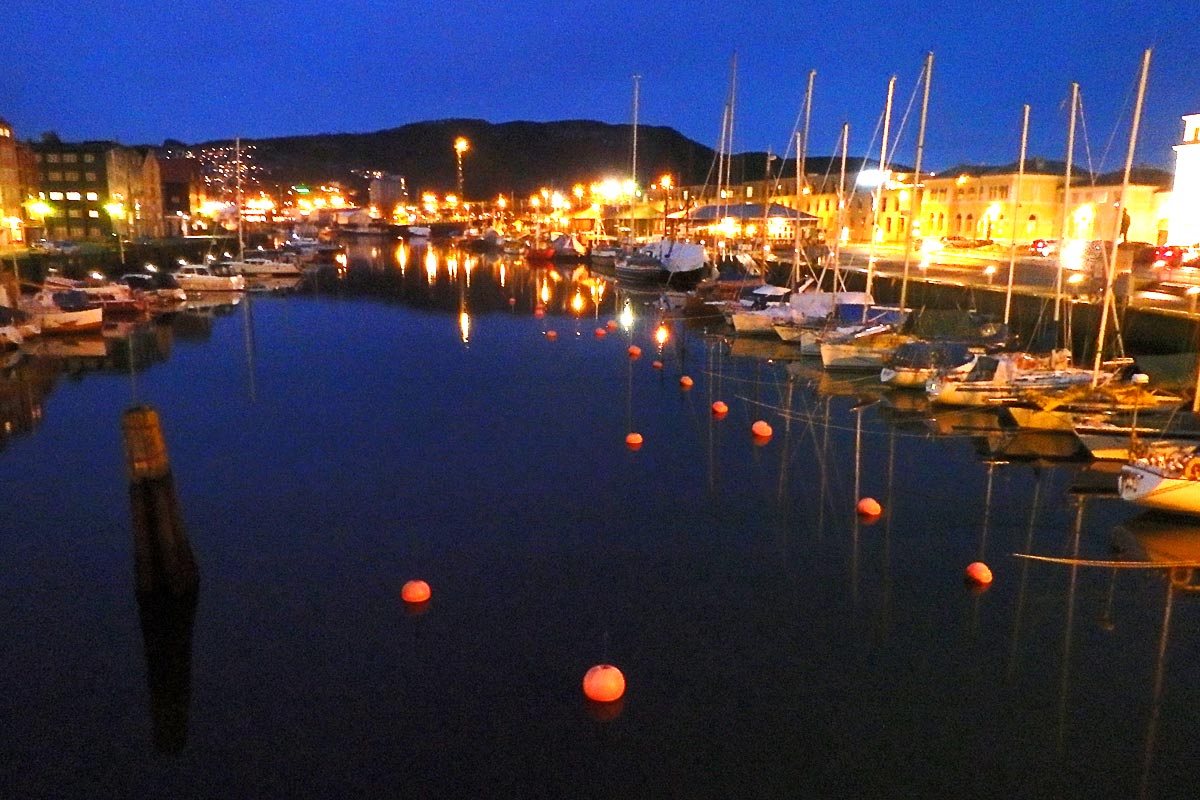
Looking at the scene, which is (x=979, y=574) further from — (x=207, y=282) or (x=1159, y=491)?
(x=207, y=282)

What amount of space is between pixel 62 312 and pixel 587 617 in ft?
96.5

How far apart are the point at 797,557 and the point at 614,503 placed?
3.26 metres

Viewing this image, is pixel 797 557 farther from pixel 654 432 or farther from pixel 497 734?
pixel 654 432

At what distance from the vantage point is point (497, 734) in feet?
27.5

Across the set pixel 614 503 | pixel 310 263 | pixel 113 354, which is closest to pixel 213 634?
pixel 614 503

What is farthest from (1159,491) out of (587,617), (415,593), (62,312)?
(62,312)

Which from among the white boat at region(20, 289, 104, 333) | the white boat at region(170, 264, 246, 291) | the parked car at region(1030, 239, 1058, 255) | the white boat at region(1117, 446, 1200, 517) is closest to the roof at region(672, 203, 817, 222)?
the parked car at region(1030, 239, 1058, 255)

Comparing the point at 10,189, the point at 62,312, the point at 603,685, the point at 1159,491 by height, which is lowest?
the point at 603,685

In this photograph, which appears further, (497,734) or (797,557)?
(797,557)

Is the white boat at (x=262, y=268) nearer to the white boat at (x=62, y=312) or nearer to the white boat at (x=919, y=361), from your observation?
the white boat at (x=62, y=312)

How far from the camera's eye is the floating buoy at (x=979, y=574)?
11500mm

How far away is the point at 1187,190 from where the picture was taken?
143 feet

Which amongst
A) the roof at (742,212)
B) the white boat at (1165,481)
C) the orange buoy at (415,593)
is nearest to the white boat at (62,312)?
the orange buoy at (415,593)

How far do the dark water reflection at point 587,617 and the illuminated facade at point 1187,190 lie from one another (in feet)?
105
